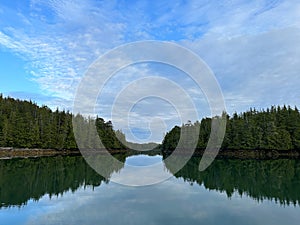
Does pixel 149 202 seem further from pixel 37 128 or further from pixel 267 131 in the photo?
pixel 37 128

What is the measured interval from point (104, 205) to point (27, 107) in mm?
54689

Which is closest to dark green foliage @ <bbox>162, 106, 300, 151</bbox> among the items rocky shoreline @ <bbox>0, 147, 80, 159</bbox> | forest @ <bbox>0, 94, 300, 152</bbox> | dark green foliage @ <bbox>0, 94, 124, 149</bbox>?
forest @ <bbox>0, 94, 300, 152</bbox>

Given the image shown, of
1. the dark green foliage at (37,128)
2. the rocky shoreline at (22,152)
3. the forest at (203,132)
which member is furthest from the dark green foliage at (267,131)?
the rocky shoreline at (22,152)

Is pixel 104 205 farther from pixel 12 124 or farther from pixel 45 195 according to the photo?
pixel 12 124

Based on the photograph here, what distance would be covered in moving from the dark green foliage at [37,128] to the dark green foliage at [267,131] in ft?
94.5

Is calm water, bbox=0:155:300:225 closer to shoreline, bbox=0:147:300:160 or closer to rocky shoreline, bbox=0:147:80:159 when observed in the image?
rocky shoreline, bbox=0:147:80:159

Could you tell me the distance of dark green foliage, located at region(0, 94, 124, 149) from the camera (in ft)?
Answer: 150

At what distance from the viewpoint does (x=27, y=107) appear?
198ft

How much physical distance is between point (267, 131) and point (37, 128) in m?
38.5

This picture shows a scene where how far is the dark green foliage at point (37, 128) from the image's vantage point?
45.8 metres

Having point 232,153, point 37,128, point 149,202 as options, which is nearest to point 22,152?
point 37,128

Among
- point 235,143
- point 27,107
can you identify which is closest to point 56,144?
point 27,107

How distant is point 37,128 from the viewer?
50.0 meters

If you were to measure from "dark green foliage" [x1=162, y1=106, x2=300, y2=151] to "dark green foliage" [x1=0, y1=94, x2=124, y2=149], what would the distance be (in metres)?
28.8
